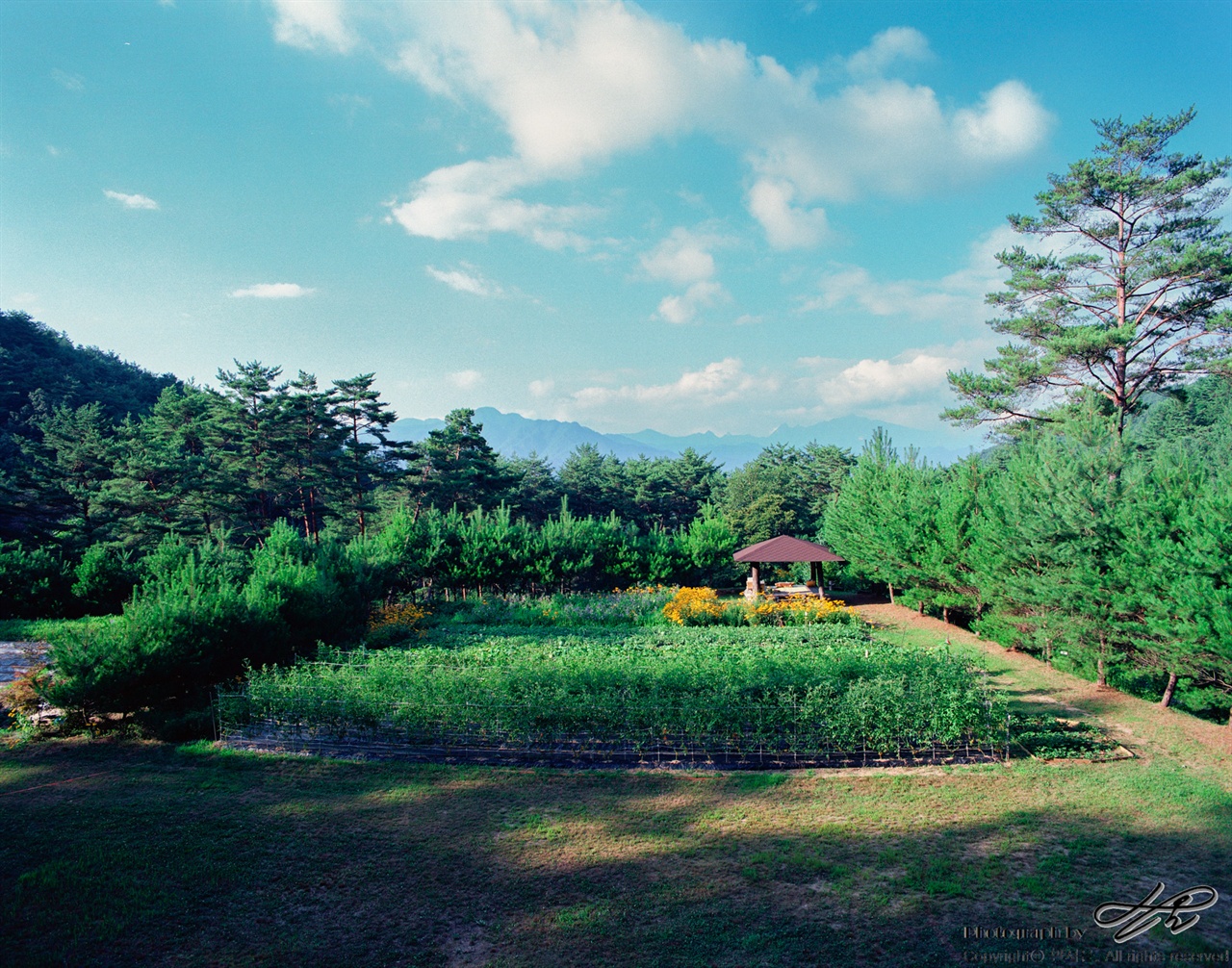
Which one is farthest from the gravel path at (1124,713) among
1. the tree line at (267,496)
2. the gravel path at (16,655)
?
the gravel path at (16,655)

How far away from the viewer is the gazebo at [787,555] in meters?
22.6

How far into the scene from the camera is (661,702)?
8570 mm

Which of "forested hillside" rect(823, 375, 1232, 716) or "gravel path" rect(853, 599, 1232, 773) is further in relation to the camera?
"forested hillside" rect(823, 375, 1232, 716)

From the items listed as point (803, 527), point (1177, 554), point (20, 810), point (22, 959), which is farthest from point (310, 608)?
point (803, 527)

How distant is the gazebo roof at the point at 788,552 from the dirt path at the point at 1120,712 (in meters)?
6.99

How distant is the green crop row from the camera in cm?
834

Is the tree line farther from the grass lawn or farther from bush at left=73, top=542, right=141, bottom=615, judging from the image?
the grass lawn

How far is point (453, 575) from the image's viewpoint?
23.3 m

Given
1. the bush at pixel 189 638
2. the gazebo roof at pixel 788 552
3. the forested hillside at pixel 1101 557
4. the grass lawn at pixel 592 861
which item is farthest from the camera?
the gazebo roof at pixel 788 552

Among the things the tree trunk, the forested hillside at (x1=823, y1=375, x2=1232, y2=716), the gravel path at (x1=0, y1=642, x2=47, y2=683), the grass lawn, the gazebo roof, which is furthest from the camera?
the gazebo roof

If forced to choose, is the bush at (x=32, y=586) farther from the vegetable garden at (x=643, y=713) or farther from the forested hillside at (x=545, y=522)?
the vegetable garden at (x=643, y=713)

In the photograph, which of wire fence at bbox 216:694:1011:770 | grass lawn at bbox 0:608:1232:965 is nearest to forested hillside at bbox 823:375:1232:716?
grass lawn at bbox 0:608:1232:965

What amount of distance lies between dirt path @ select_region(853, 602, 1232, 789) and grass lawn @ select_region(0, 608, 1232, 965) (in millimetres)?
201
